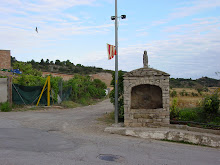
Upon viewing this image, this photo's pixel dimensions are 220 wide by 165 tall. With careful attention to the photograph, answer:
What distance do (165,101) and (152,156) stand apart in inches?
166

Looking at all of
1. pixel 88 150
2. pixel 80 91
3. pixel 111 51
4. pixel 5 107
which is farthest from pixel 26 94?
pixel 88 150

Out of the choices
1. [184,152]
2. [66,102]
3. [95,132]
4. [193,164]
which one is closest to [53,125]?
[95,132]

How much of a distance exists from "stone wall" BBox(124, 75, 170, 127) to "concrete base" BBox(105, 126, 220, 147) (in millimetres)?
565

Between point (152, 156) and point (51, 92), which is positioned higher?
point (51, 92)

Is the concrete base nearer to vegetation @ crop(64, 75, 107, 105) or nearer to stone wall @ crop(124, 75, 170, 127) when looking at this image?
stone wall @ crop(124, 75, 170, 127)

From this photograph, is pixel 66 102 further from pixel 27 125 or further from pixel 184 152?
pixel 184 152

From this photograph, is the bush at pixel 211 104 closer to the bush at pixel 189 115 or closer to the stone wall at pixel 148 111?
the bush at pixel 189 115

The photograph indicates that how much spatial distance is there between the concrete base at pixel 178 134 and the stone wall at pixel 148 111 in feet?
1.85

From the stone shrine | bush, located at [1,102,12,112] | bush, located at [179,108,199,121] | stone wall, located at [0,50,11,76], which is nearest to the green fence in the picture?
bush, located at [1,102,12,112]

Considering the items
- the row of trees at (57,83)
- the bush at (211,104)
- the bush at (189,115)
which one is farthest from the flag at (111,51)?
the row of trees at (57,83)

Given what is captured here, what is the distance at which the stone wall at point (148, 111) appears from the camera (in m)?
10.5

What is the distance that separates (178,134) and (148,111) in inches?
73.8

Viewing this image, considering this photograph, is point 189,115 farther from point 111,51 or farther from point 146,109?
point 111,51

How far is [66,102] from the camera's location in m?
20.1
